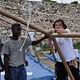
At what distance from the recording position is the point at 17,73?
1809 millimetres

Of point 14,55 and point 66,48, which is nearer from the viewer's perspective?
point 14,55

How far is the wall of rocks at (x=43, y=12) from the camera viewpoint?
22.5 ft

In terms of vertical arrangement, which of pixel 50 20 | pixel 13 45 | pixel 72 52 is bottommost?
pixel 72 52

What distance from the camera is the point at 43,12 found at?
7.50 metres

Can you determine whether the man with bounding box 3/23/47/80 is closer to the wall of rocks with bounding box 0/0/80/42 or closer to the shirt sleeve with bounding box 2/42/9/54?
the shirt sleeve with bounding box 2/42/9/54

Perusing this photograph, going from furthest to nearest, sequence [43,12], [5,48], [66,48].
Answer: [43,12] → [66,48] → [5,48]

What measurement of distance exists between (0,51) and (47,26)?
19.2ft

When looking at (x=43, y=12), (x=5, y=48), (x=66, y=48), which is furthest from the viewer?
(x=43, y=12)

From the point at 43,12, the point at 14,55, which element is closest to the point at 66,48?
the point at 14,55

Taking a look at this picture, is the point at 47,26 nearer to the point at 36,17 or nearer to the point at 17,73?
the point at 36,17

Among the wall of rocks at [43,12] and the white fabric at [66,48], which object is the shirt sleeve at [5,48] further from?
the wall of rocks at [43,12]

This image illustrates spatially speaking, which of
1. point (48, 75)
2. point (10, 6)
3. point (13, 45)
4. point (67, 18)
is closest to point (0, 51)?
point (13, 45)

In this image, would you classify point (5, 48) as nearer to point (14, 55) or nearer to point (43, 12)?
point (14, 55)

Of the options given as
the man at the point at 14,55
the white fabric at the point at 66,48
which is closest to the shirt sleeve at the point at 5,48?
the man at the point at 14,55
